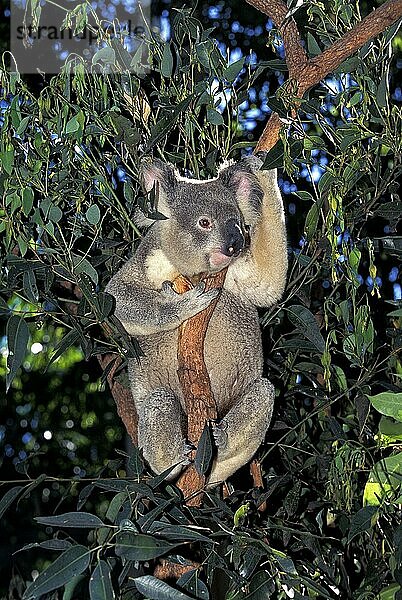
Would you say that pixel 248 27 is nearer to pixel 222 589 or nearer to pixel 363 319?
pixel 363 319

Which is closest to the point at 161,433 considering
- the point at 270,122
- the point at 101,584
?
the point at 270,122

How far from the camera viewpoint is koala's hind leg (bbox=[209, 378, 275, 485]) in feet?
6.52

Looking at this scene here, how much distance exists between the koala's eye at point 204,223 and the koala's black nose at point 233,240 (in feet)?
0.22

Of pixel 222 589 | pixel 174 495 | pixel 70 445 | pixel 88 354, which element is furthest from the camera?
pixel 70 445

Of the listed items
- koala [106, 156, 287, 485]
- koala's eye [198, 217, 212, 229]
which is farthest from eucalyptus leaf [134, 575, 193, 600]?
koala's eye [198, 217, 212, 229]

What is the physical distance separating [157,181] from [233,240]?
24 centimetres

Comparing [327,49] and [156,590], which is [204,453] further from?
[327,49]

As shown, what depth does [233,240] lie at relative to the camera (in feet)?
6.35

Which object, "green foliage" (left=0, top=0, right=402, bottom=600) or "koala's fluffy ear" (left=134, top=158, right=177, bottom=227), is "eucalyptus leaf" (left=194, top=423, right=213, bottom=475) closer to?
"green foliage" (left=0, top=0, right=402, bottom=600)

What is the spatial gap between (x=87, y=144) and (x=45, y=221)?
0.22 meters

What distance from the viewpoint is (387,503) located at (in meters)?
1.52

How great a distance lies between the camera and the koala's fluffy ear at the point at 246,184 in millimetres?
1930

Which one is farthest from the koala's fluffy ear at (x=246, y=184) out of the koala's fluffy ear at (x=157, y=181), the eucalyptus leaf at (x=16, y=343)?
the eucalyptus leaf at (x=16, y=343)

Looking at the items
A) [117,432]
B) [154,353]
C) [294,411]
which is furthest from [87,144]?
[117,432]
